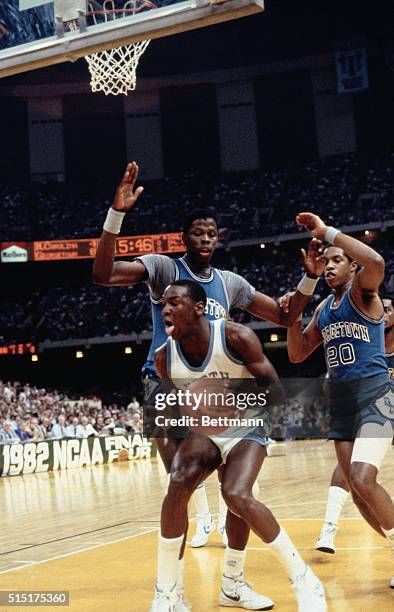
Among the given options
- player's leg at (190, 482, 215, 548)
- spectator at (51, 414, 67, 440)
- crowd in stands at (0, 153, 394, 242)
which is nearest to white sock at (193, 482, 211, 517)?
player's leg at (190, 482, 215, 548)

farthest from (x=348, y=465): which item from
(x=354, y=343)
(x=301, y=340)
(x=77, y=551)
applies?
(x=77, y=551)

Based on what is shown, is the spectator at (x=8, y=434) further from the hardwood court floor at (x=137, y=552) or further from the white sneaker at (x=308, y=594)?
the white sneaker at (x=308, y=594)

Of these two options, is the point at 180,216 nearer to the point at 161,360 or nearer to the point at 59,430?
the point at 59,430

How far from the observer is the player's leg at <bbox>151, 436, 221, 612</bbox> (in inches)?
171

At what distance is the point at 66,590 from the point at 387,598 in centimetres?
218

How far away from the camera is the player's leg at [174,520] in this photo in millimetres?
4352

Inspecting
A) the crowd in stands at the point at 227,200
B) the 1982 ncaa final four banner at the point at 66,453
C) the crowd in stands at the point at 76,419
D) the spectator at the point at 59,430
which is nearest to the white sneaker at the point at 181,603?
the crowd in stands at the point at 76,419

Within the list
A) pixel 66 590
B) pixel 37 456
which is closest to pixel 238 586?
pixel 66 590

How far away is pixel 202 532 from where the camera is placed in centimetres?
695

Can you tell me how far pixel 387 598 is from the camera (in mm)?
4734

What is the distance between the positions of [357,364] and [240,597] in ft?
5.68

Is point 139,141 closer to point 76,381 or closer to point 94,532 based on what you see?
point 76,381

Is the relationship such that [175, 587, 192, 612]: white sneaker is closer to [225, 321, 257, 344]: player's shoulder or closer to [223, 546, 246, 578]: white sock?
[223, 546, 246, 578]: white sock

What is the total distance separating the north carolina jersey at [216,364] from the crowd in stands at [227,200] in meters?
28.6
